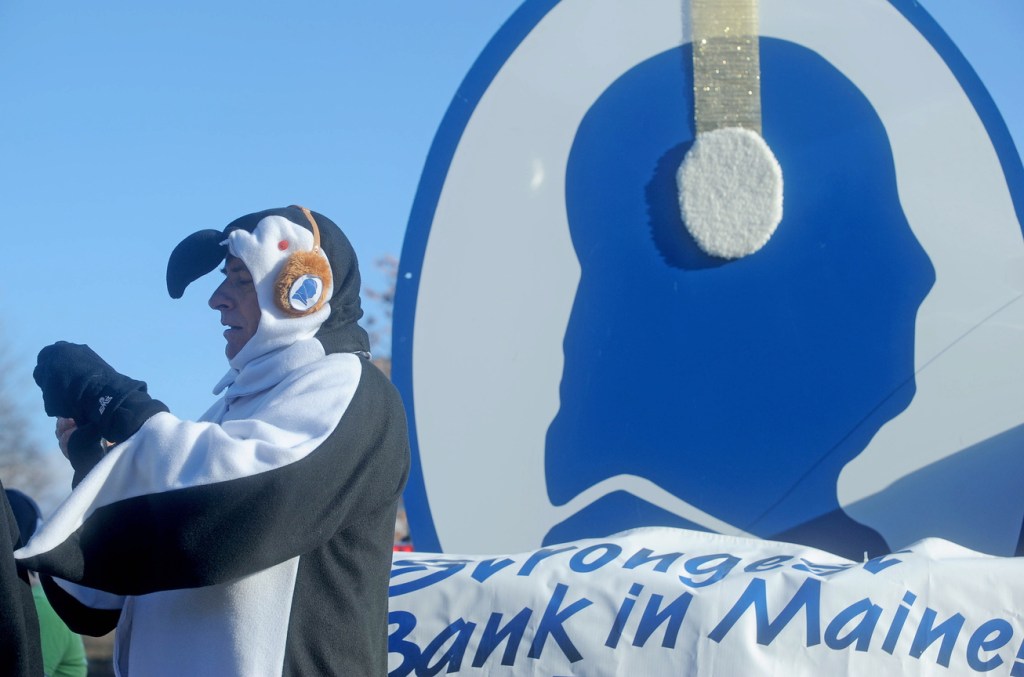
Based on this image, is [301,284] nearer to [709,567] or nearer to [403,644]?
[403,644]

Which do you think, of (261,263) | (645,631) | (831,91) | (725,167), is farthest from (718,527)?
(261,263)

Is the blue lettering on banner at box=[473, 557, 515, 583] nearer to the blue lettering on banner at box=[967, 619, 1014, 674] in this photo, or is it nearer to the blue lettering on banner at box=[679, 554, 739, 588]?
the blue lettering on banner at box=[679, 554, 739, 588]

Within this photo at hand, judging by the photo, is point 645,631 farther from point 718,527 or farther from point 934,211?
point 934,211

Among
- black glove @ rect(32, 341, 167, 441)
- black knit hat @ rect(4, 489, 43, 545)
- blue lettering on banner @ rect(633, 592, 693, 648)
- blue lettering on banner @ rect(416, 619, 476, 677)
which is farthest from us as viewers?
black knit hat @ rect(4, 489, 43, 545)

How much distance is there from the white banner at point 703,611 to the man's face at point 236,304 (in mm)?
598

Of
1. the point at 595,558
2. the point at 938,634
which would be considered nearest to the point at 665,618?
the point at 595,558

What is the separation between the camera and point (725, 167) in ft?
7.05

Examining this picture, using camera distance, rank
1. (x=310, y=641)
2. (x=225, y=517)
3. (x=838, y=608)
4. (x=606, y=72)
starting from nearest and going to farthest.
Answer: (x=225, y=517)
(x=310, y=641)
(x=838, y=608)
(x=606, y=72)

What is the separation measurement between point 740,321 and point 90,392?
1.13 metres

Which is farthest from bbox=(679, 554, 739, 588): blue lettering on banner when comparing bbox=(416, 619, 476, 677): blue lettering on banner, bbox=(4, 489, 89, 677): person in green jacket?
bbox=(4, 489, 89, 677): person in green jacket

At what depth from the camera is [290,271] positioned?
5.26 ft

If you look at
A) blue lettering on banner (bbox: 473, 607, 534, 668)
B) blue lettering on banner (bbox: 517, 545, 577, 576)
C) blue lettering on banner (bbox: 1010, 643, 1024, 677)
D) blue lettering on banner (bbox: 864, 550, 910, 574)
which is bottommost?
blue lettering on banner (bbox: 473, 607, 534, 668)

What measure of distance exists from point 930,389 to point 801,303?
0.26 m

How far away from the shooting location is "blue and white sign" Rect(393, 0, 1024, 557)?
6.84ft
